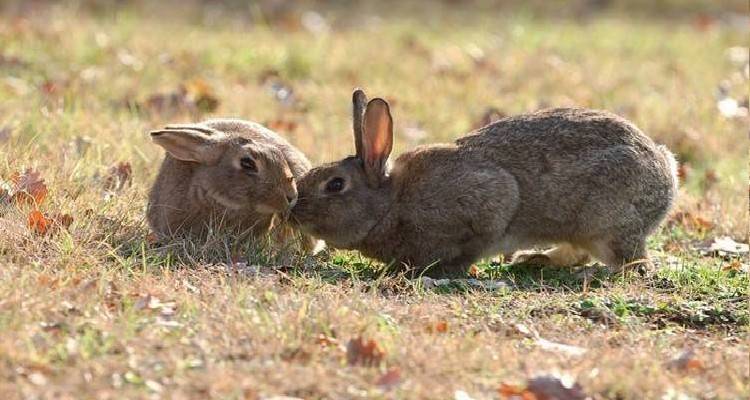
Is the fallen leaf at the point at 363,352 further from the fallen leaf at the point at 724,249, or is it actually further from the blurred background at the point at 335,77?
the fallen leaf at the point at 724,249

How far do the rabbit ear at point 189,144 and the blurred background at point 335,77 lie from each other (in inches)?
20.2

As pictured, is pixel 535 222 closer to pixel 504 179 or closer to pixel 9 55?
pixel 504 179

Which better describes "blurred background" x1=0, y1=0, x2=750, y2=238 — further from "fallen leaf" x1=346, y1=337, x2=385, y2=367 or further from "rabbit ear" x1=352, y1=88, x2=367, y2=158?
"fallen leaf" x1=346, y1=337, x2=385, y2=367

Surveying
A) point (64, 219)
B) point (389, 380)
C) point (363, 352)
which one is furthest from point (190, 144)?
point (389, 380)

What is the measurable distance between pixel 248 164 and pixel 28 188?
45.1 inches

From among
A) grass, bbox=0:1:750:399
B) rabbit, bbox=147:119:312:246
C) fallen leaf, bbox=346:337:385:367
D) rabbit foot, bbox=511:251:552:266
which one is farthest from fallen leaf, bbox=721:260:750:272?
fallen leaf, bbox=346:337:385:367

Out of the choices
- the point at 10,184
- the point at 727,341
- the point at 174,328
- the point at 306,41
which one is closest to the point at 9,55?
the point at 306,41

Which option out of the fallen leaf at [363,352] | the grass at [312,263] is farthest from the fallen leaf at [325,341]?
the fallen leaf at [363,352]

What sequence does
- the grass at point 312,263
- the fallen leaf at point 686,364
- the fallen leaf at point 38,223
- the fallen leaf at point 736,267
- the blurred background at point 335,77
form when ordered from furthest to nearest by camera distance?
the blurred background at point 335,77 < the fallen leaf at point 736,267 < the fallen leaf at point 38,223 < the fallen leaf at point 686,364 < the grass at point 312,263

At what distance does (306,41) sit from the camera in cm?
1245

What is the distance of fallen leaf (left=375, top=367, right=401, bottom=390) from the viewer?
448 cm

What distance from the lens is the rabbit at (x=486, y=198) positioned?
6.44m

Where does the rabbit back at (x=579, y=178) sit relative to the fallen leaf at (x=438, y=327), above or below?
above

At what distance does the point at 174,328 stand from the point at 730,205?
13.9ft
